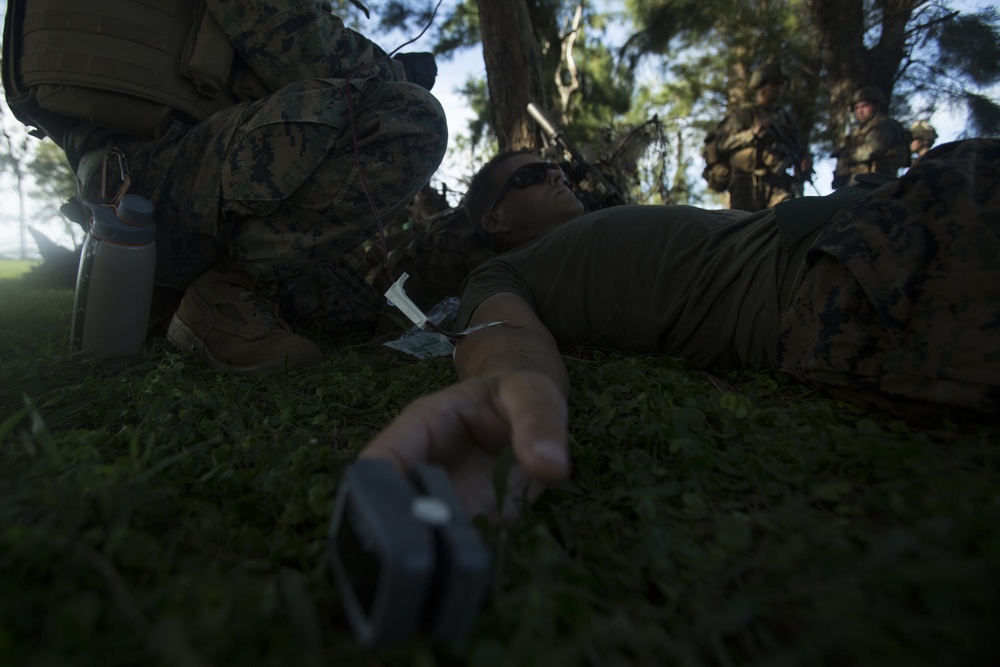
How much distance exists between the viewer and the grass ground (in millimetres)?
507

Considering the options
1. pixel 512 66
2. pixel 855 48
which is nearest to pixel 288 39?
pixel 512 66

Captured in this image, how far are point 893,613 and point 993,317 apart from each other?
2.37 feet

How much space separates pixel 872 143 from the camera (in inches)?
233

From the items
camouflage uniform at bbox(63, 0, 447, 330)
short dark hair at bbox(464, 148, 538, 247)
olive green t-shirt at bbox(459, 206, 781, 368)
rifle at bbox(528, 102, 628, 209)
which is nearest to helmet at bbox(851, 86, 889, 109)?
rifle at bbox(528, 102, 628, 209)

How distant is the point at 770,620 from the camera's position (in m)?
0.58

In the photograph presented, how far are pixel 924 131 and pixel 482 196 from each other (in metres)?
7.29

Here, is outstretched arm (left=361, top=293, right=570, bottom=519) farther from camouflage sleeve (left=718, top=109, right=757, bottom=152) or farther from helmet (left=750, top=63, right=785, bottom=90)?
helmet (left=750, top=63, right=785, bottom=90)

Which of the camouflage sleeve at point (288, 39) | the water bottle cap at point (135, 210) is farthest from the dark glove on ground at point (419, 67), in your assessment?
the water bottle cap at point (135, 210)

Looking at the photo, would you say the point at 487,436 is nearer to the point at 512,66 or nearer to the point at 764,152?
the point at 512,66

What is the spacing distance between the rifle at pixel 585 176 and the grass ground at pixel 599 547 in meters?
2.70

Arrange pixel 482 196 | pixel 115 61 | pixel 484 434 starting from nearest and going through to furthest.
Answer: pixel 484 434
pixel 115 61
pixel 482 196

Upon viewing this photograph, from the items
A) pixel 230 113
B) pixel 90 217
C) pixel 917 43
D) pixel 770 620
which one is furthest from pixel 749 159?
pixel 770 620

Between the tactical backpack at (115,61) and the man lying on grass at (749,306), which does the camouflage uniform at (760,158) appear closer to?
the man lying on grass at (749,306)

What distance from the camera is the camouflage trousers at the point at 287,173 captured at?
1.78 meters
